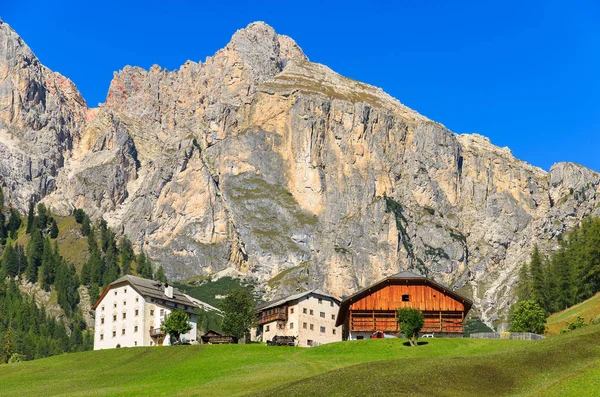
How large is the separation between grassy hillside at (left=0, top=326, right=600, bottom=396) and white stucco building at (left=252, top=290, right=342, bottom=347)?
45040 millimetres

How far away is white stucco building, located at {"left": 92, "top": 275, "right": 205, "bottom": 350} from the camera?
156 m

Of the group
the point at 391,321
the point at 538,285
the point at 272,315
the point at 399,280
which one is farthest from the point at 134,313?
the point at 538,285

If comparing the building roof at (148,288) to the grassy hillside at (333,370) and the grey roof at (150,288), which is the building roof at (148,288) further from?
the grassy hillside at (333,370)

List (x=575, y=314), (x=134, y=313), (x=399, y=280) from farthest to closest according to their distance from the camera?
(x=134, y=313)
(x=575, y=314)
(x=399, y=280)

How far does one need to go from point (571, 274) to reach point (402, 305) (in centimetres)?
6275

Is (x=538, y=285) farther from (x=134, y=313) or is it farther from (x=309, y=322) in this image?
(x=134, y=313)

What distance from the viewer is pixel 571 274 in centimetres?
17425

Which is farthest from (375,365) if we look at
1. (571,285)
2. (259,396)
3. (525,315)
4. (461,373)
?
(571,285)

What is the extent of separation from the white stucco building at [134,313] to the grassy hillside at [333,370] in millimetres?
38443

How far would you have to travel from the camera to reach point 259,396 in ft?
214

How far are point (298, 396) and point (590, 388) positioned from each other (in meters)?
19.9

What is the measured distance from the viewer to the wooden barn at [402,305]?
12450cm

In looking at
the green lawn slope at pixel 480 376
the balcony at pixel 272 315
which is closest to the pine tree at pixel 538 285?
the balcony at pixel 272 315

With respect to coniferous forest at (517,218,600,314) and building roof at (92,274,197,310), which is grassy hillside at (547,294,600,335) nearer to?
coniferous forest at (517,218,600,314)
